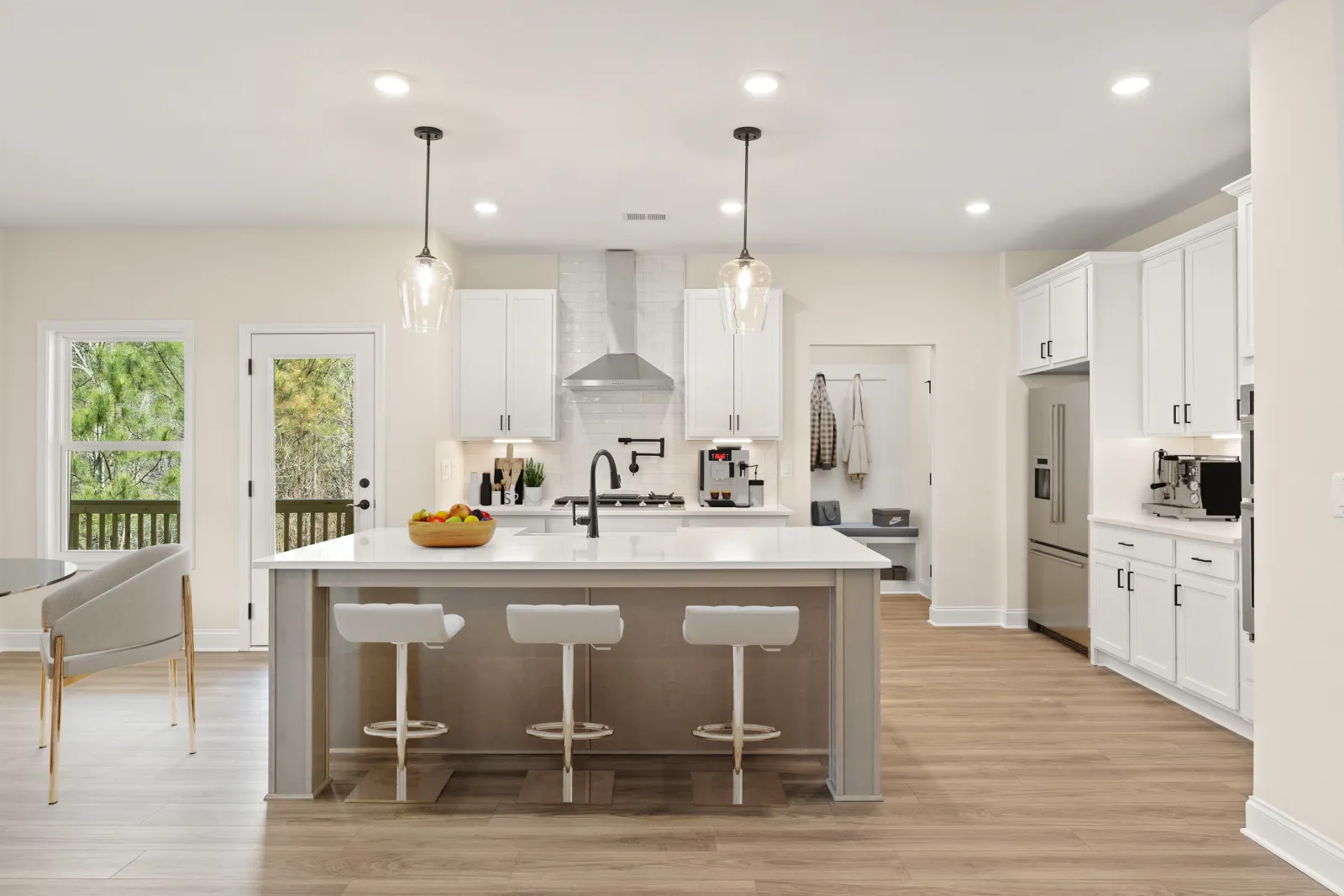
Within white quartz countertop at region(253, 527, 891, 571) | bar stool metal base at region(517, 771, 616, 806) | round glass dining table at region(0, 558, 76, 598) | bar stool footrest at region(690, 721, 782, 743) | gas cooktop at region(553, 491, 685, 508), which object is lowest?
bar stool metal base at region(517, 771, 616, 806)

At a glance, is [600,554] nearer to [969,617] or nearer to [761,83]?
[761,83]

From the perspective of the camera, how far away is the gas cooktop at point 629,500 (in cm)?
575

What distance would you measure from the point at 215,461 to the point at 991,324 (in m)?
5.38

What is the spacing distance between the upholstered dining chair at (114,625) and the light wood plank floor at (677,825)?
28cm

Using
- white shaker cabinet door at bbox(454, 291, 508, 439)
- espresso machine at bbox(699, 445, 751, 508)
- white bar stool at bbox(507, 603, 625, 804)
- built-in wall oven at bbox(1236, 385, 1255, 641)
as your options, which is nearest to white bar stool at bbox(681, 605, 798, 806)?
white bar stool at bbox(507, 603, 625, 804)

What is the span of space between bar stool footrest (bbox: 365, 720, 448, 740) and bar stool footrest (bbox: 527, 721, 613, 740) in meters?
0.35

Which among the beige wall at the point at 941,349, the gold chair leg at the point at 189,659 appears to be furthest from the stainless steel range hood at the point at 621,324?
the gold chair leg at the point at 189,659

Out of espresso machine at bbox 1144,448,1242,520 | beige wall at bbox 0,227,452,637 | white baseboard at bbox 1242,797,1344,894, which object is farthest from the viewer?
beige wall at bbox 0,227,452,637

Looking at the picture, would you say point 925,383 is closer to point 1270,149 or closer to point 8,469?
point 1270,149

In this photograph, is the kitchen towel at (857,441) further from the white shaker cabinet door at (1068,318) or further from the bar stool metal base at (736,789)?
the bar stool metal base at (736,789)

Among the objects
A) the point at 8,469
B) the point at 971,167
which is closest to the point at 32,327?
the point at 8,469

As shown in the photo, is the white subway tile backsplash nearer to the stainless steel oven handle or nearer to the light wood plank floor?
the stainless steel oven handle

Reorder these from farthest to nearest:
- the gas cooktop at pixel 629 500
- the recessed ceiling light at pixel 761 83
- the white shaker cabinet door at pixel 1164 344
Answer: the gas cooktop at pixel 629 500, the white shaker cabinet door at pixel 1164 344, the recessed ceiling light at pixel 761 83

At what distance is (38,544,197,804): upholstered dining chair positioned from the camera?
3.21 metres
